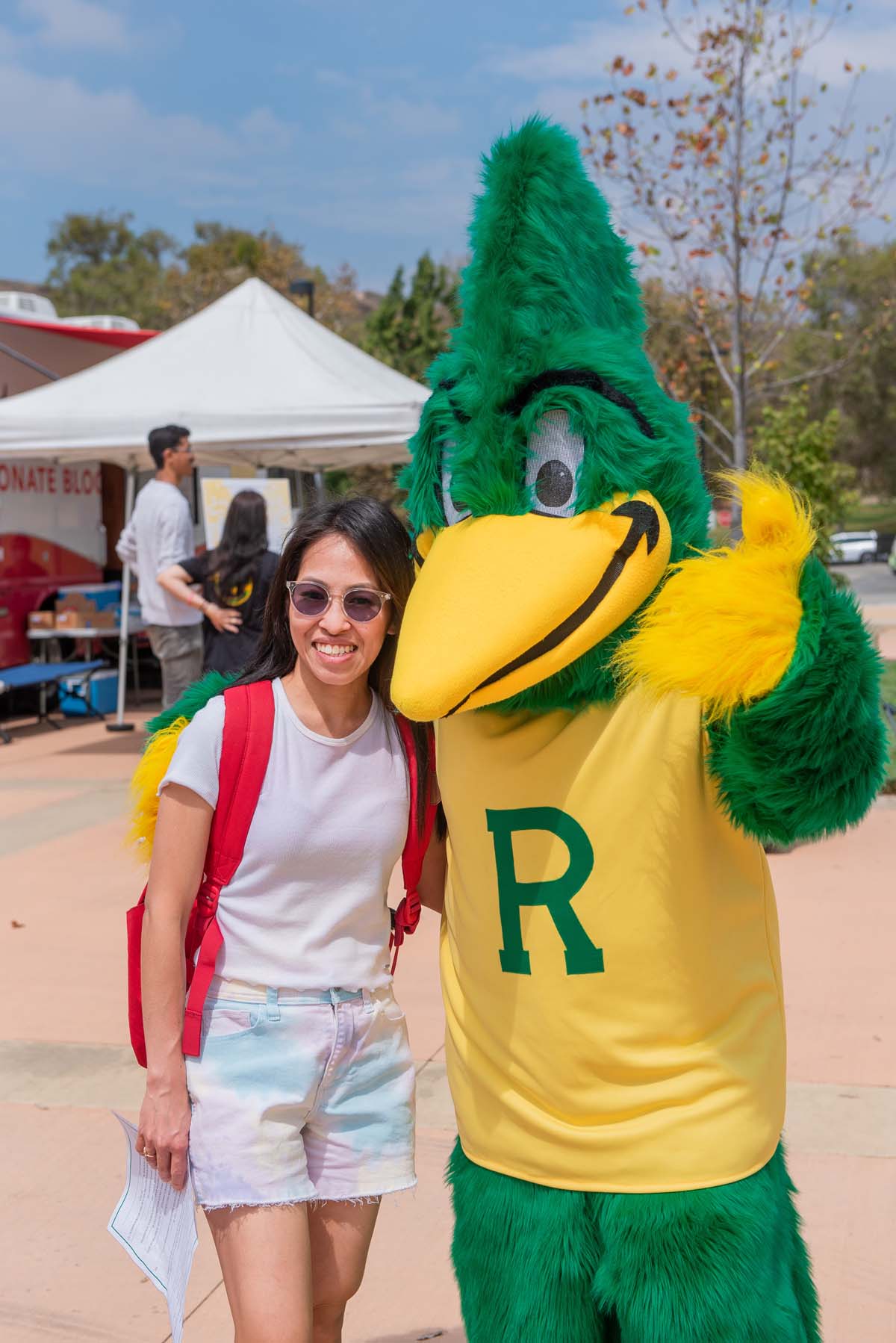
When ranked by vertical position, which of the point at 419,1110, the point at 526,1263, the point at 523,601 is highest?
the point at 523,601

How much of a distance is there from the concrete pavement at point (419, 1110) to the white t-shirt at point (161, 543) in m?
1.74

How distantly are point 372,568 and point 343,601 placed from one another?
0.25 feet

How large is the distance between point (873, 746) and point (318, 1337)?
4.25ft

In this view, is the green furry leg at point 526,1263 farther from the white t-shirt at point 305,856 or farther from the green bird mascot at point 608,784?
the white t-shirt at point 305,856

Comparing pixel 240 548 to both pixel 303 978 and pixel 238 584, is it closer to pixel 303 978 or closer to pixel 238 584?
pixel 238 584

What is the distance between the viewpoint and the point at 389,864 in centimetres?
220

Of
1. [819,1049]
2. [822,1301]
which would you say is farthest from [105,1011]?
[822,1301]

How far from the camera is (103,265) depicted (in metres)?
46.6

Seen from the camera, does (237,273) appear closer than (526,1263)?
No

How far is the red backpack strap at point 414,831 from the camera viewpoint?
2.20m

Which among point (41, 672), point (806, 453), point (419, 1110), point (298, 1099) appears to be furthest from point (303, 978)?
point (806, 453)

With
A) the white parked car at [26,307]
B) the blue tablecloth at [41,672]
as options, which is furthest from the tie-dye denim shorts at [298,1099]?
the white parked car at [26,307]

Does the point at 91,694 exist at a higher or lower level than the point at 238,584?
lower

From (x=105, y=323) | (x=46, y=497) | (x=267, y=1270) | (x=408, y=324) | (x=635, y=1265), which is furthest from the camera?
(x=408, y=324)
